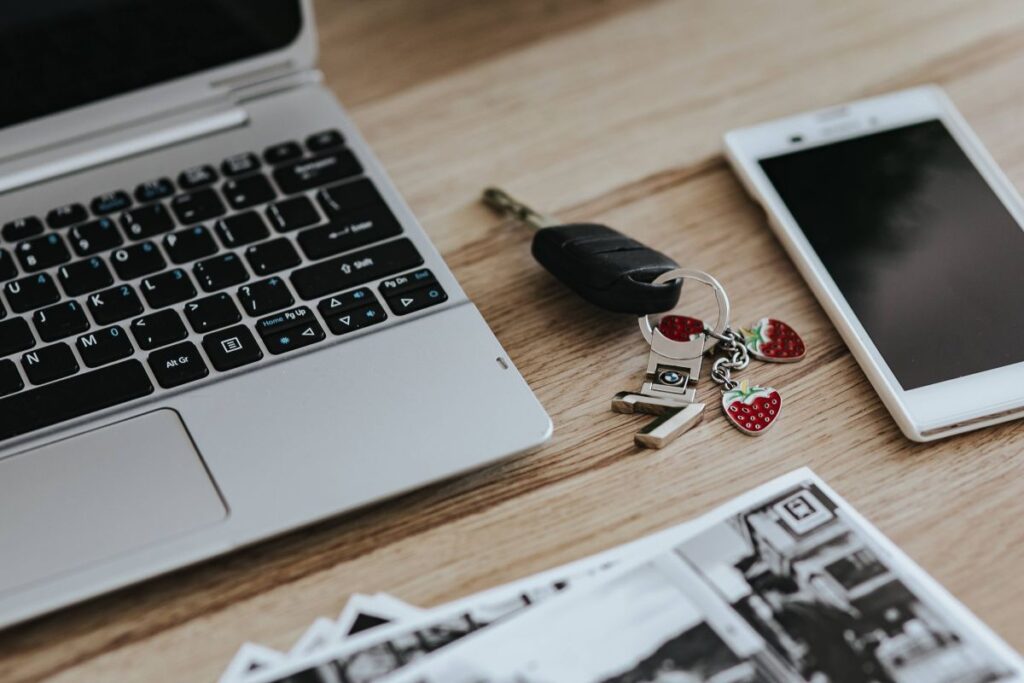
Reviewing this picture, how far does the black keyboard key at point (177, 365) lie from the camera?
22.9 inches

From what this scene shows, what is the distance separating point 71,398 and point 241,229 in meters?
0.15

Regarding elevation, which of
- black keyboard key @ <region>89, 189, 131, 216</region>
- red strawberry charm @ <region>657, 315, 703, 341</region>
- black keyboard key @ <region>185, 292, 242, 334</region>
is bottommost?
red strawberry charm @ <region>657, 315, 703, 341</region>

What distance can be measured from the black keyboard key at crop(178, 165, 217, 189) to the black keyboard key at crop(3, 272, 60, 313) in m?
0.11

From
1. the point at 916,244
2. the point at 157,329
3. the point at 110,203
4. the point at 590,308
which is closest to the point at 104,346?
the point at 157,329

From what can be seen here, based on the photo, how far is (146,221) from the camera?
67cm

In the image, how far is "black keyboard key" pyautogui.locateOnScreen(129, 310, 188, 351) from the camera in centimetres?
60

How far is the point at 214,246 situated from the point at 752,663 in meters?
0.39

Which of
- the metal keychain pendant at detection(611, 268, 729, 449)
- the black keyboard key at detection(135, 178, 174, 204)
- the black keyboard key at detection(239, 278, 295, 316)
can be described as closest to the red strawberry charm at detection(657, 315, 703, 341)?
the metal keychain pendant at detection(611, 268, 729, 449)

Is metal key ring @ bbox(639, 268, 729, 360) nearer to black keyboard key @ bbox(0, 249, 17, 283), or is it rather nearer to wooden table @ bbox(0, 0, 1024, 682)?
wooden table @ bbox(0, 0, 1024, 682)

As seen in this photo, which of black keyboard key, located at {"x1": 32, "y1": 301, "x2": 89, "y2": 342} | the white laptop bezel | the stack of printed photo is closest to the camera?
the stack of printed photo

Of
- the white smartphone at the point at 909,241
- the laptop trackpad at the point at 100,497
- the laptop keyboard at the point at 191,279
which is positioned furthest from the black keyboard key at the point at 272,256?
the white smartphone at the point at 909,241

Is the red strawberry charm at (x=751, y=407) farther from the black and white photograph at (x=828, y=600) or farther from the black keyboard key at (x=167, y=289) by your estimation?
the black keyboard key at (x=167, y=289)

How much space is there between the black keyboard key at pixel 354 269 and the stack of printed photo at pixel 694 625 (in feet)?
0.62

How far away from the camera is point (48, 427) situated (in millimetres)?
562
